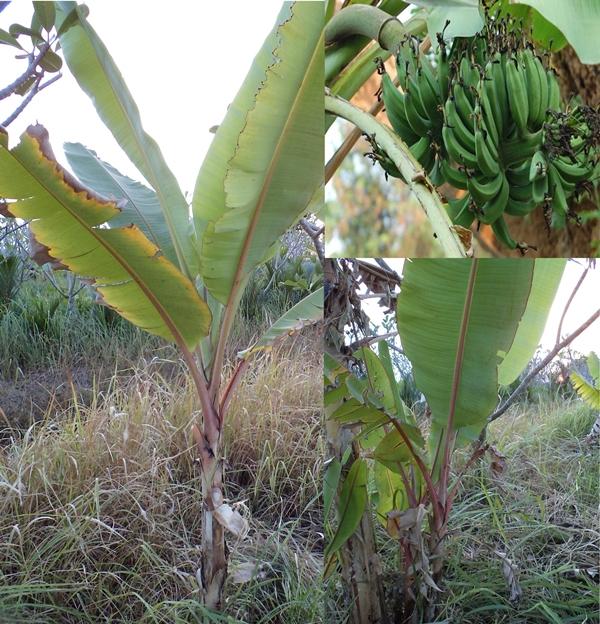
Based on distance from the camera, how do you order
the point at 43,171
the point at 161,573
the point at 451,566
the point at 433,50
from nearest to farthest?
the point at 43,171
the point at 433,50
the point at 161,573
the point at 451,566

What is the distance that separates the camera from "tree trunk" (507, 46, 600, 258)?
1.76 metres

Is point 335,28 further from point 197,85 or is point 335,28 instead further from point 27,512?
point 27,512

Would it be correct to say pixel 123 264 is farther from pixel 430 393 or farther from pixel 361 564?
pixel 361 564

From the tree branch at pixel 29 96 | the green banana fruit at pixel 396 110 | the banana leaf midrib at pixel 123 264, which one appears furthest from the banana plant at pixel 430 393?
the tree branch at pixel 29 96

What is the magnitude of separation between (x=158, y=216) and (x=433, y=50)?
80 cm

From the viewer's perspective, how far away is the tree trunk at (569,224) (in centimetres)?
176

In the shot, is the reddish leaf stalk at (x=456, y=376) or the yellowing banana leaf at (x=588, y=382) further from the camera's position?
the yellowing banana leaf at (x=588, y=382)

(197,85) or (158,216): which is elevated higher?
(197,85)

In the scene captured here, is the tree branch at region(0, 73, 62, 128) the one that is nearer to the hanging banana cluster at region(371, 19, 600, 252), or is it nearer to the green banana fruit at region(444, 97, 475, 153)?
the hanging banana cluster at region(371, 19, 600, 252)

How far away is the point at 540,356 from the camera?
2.00m

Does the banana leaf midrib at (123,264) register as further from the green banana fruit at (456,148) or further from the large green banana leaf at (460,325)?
the green banana fruit at (456,148)

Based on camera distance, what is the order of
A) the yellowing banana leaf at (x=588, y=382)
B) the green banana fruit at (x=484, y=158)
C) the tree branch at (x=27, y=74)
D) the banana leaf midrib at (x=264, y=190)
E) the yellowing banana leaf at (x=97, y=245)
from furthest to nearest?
the yellowing banana leaf at (x=588, y=382) < the tree branch at (x=27, y=74) < the green banana fruit at (x=484, y=158) < the banana leaf midrib at (x=264, y=190) < the yellowing banana leaf at (x=97, y=245)

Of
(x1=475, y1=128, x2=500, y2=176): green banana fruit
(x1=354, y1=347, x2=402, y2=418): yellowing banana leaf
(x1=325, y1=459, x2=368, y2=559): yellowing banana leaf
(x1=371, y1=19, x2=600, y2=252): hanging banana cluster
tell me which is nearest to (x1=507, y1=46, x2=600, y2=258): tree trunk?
(x1=371, y1=19, x2=600, y2=252): hanging banana cluster

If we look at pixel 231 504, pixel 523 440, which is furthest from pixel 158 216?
pixel 523 440
